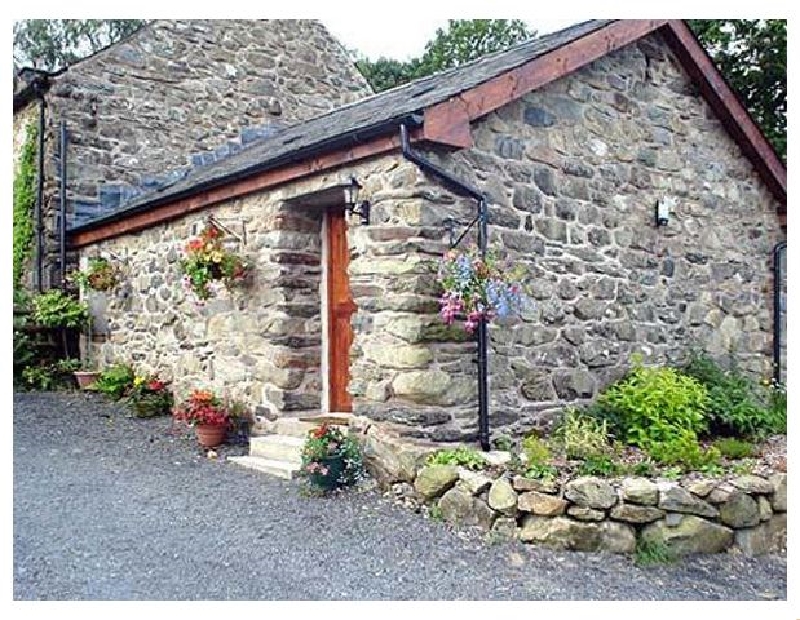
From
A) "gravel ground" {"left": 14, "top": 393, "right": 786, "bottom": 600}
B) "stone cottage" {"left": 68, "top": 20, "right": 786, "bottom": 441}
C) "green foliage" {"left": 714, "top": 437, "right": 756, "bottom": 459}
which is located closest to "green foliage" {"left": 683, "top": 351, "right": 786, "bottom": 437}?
"stone cottage" {"left": 68, "top": 20, "right": 786, "bottom": 441}

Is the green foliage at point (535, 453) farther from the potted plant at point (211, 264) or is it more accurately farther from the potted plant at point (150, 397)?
the potted plant at point (150, 397)

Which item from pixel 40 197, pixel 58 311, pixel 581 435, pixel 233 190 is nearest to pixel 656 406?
pixel 581 435

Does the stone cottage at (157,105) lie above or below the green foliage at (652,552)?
above

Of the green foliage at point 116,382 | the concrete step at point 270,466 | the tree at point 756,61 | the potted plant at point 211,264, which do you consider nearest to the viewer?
the concrete step at point 270,466

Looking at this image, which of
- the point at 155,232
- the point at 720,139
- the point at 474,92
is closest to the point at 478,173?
the point at 474,92

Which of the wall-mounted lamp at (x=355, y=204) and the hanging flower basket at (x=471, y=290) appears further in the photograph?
the wall-mounted lamp at (x=355, y=204)

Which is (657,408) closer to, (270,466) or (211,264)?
(270,466)

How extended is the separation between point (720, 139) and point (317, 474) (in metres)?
6.16

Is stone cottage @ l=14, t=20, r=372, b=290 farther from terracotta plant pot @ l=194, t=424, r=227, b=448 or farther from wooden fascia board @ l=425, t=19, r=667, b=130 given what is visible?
wooden fascia board @ l=425, t=19, r=667, b=130

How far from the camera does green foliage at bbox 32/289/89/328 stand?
1105 cm

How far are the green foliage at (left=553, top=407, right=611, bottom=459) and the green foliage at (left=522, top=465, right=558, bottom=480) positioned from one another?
0.47m

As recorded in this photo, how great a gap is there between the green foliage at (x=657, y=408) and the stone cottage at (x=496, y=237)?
0.30 metres

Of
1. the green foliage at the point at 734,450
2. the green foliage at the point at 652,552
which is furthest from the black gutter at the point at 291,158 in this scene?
the green foliage at the point at 734,450

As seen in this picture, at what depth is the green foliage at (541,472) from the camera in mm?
5535
